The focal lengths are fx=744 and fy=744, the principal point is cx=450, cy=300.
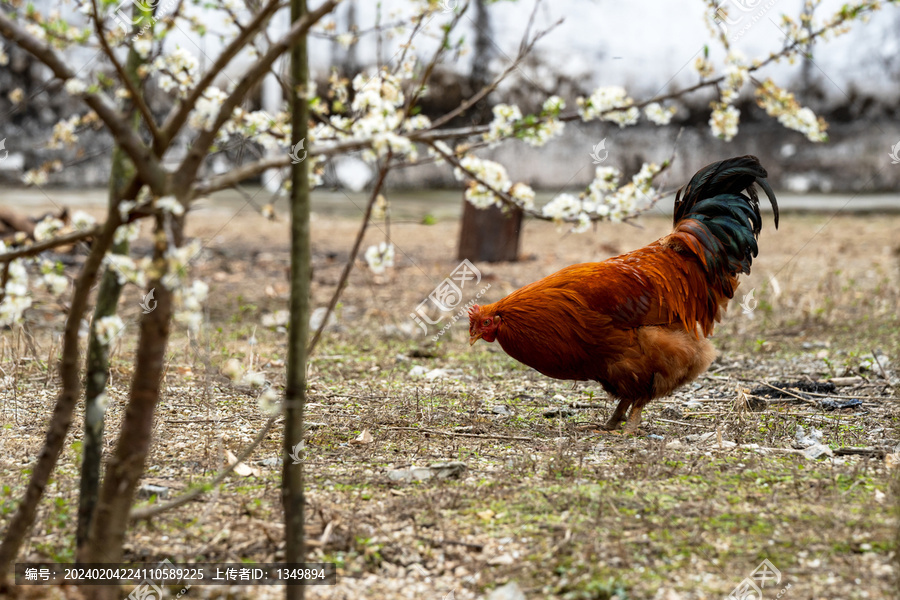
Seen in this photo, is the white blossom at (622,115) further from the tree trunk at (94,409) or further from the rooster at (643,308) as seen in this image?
the tree trunk at (94,409)

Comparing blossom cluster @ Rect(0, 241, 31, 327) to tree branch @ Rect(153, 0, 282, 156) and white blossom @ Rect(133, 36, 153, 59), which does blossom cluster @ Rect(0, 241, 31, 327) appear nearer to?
tree branch @ Rect(153, 0, 282, 156)

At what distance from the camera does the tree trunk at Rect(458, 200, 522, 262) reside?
882cm

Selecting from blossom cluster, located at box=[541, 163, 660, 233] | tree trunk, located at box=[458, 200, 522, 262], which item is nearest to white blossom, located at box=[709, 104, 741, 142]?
blossom cluster, located at box=[541, 163, 660, 233]

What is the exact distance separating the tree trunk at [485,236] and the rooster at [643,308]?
468cm

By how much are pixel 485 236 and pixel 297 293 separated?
694 cm

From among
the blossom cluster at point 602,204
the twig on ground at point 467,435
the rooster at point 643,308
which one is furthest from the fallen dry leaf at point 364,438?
the blossom cluster at point 602,204

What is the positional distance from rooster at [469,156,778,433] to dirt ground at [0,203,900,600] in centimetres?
30

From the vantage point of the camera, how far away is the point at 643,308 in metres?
3.79

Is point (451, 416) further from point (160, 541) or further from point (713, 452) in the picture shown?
point (160, 541)

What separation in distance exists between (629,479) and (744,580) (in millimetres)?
782

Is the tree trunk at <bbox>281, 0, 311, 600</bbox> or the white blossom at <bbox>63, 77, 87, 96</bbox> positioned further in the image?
the tree trunk at <bbox>281, 0, 311, 600</bbox>

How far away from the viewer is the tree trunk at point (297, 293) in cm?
198

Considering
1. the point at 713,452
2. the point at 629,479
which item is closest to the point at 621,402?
the point at 713,452

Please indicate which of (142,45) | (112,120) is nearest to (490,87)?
(142,45)
